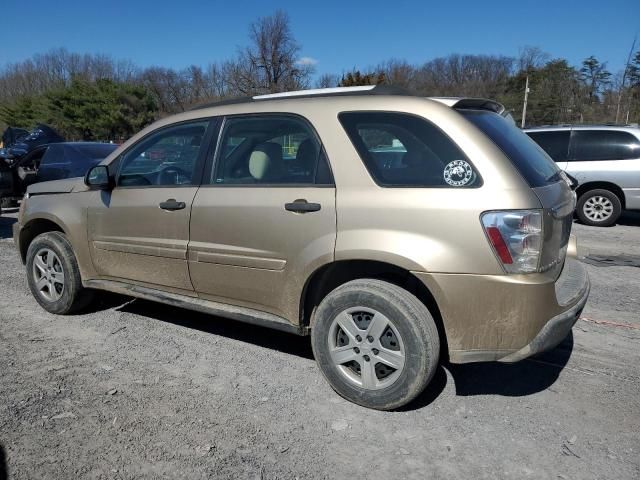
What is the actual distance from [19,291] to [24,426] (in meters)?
2.96

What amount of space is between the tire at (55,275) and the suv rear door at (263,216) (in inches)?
56.4

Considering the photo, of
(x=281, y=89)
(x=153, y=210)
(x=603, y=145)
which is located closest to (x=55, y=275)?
(x=153, y=210)

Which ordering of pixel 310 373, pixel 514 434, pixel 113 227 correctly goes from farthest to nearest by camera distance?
pixel 113 227, pixel 310 373, pixel 514 434

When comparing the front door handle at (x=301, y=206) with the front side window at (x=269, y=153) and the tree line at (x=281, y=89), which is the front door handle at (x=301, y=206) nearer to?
the front side window at (x=269, y=153)

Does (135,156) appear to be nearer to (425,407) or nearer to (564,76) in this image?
(425,407)

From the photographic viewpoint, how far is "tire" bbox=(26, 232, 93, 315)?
4375mm

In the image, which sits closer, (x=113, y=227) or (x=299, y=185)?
(x=299, y=185)

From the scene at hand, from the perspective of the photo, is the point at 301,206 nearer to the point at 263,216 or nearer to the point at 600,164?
the point at 263,216

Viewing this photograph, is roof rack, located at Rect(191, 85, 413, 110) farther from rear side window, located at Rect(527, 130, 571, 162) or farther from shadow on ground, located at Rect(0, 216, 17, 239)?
rear side window, located at Rect(527, 130, 571, 162)

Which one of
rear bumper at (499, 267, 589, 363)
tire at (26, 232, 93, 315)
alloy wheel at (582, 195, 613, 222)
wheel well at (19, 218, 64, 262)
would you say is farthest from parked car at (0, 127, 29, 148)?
rear bumper at (499, 267, 589, 363)

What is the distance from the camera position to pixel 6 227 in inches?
385

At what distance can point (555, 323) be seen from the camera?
106 inches

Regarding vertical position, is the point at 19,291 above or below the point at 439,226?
below

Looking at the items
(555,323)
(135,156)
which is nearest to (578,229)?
(555,323)
